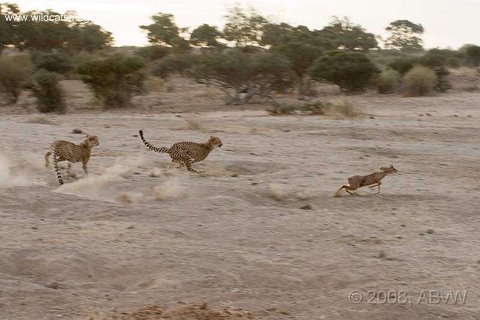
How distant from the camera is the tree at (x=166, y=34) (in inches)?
1722

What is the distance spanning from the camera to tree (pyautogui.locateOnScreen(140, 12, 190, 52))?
4375cm

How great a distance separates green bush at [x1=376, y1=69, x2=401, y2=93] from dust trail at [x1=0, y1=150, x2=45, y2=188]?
796 inches

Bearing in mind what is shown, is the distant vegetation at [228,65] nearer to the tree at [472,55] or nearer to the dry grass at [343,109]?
the tree at [472,55]

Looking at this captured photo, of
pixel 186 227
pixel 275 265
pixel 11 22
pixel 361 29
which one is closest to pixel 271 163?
pixel 186 227

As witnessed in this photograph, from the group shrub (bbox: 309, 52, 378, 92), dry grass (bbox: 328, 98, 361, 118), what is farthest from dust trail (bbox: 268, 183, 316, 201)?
shrub (bbox: 309, 52, 378, 92)

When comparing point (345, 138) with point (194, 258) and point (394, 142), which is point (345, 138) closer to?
point (394, 142)

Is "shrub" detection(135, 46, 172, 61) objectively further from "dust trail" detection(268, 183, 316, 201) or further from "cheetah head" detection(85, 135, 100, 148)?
"dust trail" detection(268, 183, 316, 201)

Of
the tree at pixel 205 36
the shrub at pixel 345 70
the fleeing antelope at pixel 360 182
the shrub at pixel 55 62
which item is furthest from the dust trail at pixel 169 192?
the tree at pixel 205 36

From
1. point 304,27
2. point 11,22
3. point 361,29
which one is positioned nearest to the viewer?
point 11,22

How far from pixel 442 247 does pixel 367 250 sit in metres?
0.75

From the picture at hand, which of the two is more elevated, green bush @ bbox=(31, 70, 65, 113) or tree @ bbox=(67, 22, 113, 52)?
tree @ bbox=(67, 22, 113, 52)

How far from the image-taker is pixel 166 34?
44.8 metres

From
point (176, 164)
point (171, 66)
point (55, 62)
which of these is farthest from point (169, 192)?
point (171, 66)

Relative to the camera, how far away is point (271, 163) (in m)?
11.0
